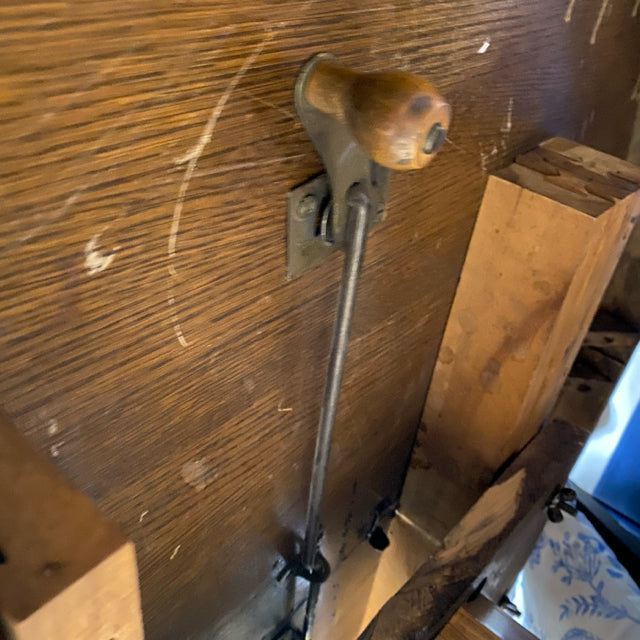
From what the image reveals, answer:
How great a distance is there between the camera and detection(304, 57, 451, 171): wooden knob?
35 cm

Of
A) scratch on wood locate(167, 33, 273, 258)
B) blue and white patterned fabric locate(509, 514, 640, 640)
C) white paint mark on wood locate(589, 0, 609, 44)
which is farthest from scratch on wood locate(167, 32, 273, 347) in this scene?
blue and white patterned fabric locate(509, 514, 640, 640)

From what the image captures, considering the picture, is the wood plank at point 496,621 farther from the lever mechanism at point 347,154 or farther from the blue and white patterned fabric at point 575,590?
the blue and white patterned fabric at point 575,590

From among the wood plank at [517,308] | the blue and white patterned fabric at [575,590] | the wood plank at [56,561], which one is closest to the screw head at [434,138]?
the wood plank at [56,561]

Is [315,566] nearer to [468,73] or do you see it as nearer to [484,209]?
[484,209]

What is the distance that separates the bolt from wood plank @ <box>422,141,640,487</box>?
0.34m

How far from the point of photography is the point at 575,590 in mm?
1085

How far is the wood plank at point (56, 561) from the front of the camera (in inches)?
8.4

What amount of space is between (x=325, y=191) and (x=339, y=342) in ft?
0.44

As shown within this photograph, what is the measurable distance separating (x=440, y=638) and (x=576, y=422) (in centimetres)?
53

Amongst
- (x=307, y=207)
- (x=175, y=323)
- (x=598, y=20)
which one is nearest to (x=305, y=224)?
(x=307, y=207)

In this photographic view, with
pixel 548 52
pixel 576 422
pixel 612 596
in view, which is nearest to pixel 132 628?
pixel 548 52

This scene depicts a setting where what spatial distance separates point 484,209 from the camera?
778 mm

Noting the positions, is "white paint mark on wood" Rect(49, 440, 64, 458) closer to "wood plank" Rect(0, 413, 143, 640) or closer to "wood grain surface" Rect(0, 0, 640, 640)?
"wood grain surface" Rect(0, 0, 640, 640)

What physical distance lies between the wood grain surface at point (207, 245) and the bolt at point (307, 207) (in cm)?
2
